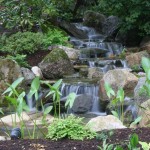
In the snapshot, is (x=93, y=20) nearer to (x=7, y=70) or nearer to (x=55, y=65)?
(x=55, y=65)

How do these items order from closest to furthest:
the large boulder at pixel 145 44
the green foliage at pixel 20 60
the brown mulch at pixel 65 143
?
the brown mulch at pixel 65 143, the green foliage at pixel 20 60, the large boulder at pixel 145 44

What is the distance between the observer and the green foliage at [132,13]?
13.8m

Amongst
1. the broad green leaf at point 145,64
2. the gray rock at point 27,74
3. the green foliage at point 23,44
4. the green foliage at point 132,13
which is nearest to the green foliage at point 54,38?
the green foliage at point 23,44

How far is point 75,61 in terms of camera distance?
41.5 ft

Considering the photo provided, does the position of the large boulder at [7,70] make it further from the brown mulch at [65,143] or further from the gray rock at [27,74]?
the brown mulch at [65,143]

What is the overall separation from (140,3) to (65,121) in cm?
1057

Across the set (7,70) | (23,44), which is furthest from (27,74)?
(23,44)

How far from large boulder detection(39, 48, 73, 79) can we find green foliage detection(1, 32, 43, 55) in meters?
1.19

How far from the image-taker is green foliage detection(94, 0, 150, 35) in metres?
13.8

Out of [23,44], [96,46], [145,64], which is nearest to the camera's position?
[145,64]

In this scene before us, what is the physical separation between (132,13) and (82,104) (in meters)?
5.77

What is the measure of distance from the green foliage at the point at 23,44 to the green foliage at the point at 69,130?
8.67m

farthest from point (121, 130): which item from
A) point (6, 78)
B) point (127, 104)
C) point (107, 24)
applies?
point (107, 24)

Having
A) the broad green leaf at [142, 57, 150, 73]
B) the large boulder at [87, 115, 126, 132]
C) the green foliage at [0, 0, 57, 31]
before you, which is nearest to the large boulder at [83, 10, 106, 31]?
the green foliage at [0, 0, 57, 31]
